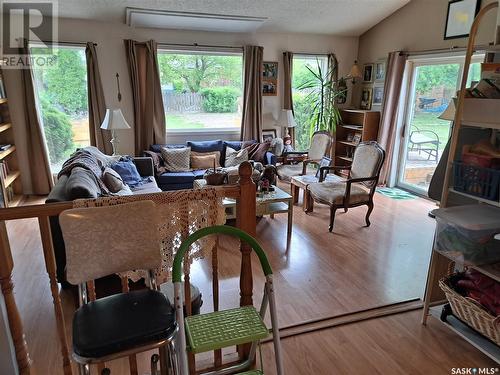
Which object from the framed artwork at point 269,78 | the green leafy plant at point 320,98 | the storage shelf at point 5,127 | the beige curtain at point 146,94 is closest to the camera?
the storage shelf at point 5,127

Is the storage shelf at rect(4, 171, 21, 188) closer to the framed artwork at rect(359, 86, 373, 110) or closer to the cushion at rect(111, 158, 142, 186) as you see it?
the cushion at rect(111, 158, 142, 186)

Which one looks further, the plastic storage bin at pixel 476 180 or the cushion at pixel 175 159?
the cushion at pixel 175 159

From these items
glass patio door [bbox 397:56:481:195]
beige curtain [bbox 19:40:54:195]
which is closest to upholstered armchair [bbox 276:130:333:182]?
glass patio door [bbox 397:56:481:195]

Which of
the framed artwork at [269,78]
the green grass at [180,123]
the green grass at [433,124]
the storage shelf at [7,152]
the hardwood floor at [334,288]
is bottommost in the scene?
the hardwood floor at [334,288]

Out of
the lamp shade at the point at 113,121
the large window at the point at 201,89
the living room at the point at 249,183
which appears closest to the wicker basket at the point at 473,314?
the living room at the point at 249,183

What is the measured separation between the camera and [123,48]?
511 centimetres

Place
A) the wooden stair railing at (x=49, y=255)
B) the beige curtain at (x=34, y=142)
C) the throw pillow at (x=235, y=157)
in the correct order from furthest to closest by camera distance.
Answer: the throw pillow at (x=235, y=157) → the beige curtain at (x=34, y=142) → the wooden stair railing at (x=49, y=255)

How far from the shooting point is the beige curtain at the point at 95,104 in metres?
4.91

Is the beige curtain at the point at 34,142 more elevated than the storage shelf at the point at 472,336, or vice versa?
the beige curtain at the point at 34,142

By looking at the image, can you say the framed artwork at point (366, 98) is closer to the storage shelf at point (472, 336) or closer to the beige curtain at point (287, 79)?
the beige curtain at point (287, 79)

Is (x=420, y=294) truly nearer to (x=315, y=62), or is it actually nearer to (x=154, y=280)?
Answer: (x=154, y=280)

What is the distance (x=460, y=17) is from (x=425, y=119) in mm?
1423

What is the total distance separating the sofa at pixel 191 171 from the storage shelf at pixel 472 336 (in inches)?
135

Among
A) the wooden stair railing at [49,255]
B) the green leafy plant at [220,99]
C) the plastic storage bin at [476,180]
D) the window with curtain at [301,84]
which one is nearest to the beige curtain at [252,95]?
the green leafy plant at [220,99]
